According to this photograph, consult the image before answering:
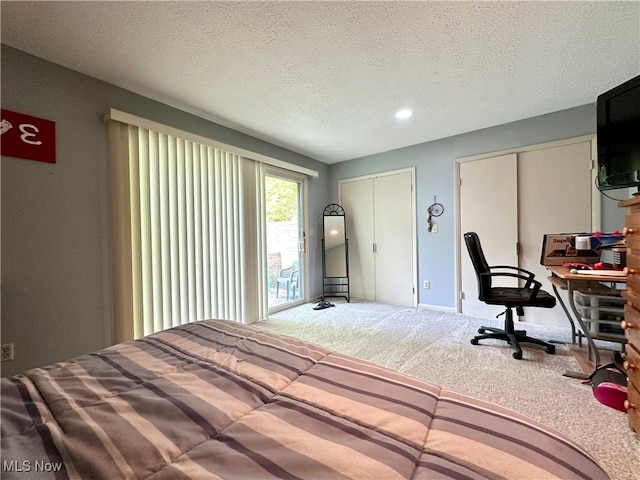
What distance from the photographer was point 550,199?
2.96 meters

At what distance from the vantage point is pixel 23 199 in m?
1.81

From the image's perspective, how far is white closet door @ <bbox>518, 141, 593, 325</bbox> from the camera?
2.79 m

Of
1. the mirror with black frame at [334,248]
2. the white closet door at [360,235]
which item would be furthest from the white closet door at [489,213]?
the mirror with black frame at [334,248]

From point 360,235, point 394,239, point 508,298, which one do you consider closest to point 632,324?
point 508,298

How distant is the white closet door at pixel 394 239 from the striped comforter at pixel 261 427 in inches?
130

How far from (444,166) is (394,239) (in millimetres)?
1271

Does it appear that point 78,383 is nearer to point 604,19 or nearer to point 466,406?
point 466,406

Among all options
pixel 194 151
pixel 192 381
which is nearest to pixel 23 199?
pixel 194 151

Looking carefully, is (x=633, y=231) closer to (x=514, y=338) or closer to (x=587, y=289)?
(x=587, y=289)

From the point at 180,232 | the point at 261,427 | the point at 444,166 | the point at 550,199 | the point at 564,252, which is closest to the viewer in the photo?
the point at 261,427

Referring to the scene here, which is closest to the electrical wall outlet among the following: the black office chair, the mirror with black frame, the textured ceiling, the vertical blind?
the vertical blind

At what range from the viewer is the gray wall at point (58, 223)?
177 cm

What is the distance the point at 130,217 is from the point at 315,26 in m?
2.08

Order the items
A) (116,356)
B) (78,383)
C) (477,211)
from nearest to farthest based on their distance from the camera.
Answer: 1. (78,383)
2. (116,356)
3. (477,211)
